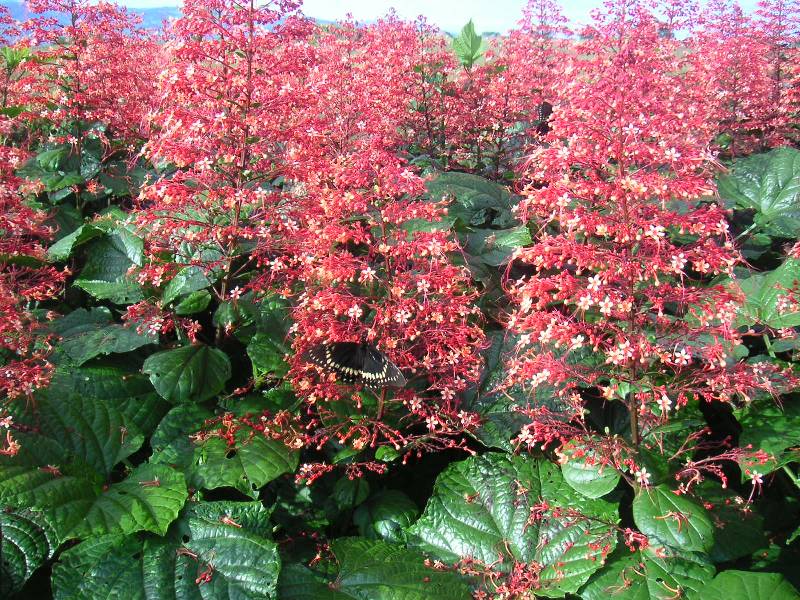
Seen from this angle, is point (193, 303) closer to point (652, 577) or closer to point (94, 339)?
point (94, 339)

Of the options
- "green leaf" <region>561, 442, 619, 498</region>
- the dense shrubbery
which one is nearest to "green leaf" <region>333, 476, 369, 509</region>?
the dense shrubbery

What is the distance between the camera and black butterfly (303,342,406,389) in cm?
193

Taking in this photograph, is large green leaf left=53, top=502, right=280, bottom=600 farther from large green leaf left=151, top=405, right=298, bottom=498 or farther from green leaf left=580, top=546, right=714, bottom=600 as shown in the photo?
green leaf left=580, top=546, right=714, bottom=600

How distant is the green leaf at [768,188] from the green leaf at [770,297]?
87 centimetres

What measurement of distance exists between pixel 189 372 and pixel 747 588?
6.56 ft

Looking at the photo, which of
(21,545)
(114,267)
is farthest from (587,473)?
(114,267)

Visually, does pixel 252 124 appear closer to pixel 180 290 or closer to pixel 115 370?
pixel 180 290

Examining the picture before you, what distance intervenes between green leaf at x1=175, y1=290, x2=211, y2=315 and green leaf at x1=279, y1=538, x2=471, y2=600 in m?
1.20

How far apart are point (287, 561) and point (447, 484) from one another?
0.65m

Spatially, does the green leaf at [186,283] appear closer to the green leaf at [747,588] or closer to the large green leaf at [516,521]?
the large green leaf at [516,521]

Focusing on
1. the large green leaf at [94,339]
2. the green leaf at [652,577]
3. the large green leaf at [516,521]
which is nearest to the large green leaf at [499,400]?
the large green leaf at [516,521]

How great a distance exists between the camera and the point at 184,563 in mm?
1942

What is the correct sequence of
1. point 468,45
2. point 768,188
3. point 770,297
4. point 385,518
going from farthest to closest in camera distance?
1. point 468,45
2. point 768,188
3. point 770,297
4. point 385,518

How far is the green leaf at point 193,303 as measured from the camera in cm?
268
